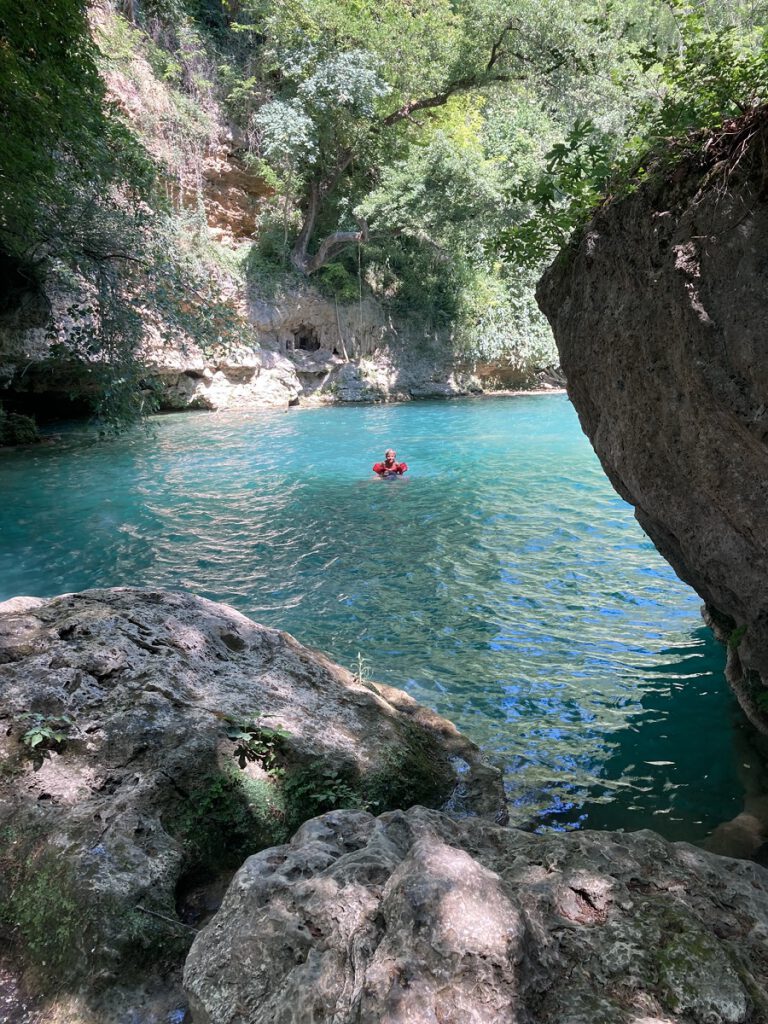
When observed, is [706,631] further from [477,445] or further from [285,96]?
[285,96]

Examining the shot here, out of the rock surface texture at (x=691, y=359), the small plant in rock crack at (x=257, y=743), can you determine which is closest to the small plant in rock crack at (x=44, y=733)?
the small plant in rock crack at (x=257, y=743)

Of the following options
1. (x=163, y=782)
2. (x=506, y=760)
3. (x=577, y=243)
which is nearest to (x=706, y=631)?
(x=506, y=760)

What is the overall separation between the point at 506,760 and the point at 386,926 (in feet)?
9.81

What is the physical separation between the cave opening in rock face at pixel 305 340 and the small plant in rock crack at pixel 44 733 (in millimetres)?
28329

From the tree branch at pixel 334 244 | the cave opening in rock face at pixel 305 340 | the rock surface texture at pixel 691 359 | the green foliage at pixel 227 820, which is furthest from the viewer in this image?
the cave opening in rock face at pixel 305 340

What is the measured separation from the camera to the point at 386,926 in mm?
1705

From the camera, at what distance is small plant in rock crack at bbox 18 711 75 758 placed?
2.79 m

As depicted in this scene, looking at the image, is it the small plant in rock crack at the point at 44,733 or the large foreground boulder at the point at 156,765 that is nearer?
the large foreground boulder at the point at 156,765

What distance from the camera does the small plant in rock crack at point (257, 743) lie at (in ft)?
10.2

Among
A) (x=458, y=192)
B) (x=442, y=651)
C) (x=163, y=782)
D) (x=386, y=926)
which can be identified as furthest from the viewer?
(x=458, y=192)

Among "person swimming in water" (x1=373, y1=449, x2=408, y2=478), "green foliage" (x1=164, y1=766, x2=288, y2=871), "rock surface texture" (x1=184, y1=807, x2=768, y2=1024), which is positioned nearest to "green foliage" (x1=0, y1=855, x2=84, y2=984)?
"green foliage" (x1=164, y1=766, x2=288, y2=871)

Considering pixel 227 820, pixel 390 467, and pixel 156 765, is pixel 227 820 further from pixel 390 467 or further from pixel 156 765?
pixel 390 467

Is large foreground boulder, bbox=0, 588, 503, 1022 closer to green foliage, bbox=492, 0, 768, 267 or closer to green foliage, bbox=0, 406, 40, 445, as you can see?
green foliage, bbox=492, 0, 768, 267

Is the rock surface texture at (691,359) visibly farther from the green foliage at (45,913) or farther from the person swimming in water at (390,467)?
the person swimming in water at (390,467)
